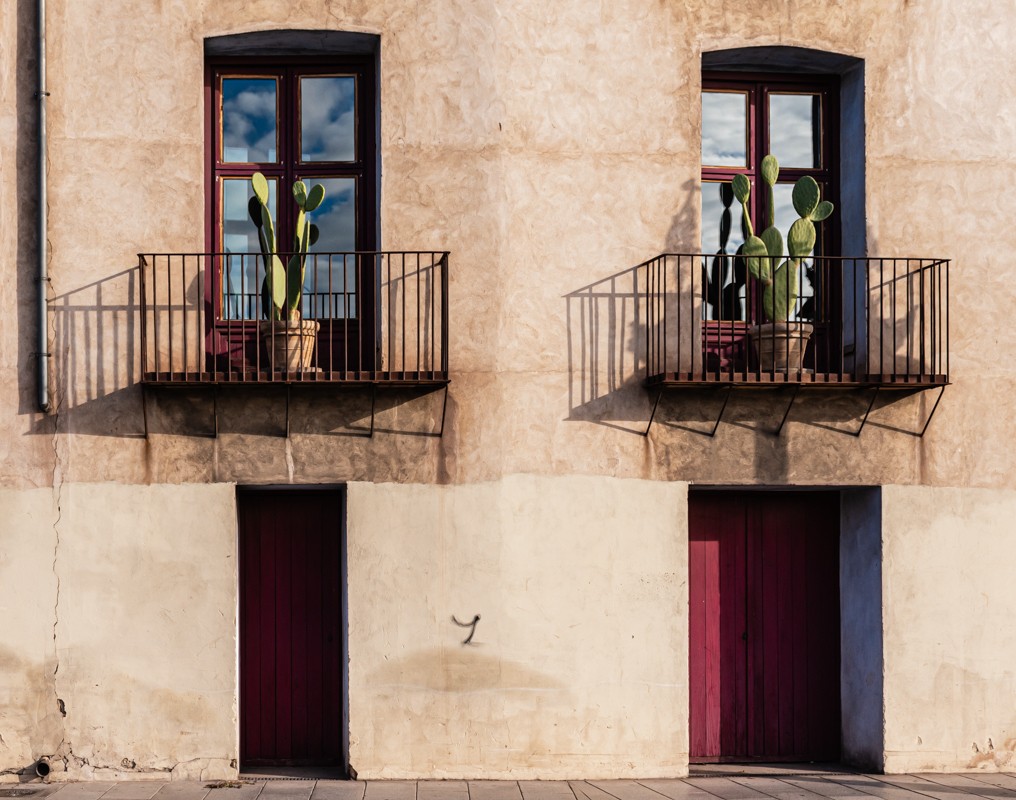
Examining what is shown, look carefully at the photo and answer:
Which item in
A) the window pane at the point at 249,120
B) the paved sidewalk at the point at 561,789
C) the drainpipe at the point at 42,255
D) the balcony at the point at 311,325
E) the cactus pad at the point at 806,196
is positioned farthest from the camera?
the window pane at the point at 249,120

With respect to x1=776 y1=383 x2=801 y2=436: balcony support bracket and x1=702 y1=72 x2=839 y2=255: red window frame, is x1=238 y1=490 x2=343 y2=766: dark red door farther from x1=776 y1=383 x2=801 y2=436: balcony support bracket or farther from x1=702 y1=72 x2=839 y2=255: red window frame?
x1=702 y1=72 x2=839 y2=255: red window frame

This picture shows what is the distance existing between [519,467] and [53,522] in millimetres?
3962

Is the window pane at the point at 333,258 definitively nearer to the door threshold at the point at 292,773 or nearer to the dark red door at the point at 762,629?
the dark red door at the point at 762,629

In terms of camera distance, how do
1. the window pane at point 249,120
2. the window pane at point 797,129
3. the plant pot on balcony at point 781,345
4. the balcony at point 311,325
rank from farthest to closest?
the window pane at point 797,129, the window pane at point 249,120, the plant pot on balcony at point 781,345, the balcony at point 311,325

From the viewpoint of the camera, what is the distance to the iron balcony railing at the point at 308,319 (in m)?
10.3

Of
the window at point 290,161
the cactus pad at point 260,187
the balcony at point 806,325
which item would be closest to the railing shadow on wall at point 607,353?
the balcony at point 806,325

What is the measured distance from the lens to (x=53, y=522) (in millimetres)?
10406

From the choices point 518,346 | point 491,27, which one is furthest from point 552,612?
point 491,27

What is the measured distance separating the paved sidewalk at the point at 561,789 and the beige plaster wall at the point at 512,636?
0.88ft

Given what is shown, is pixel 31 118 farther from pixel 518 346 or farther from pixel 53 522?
pixel 518 346

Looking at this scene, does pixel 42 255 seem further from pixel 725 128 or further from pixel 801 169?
pixel 801 169

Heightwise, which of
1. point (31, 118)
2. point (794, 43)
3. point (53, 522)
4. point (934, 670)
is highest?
point (794, 43)

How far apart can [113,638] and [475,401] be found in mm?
3636

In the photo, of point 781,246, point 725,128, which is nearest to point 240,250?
point 725,128
